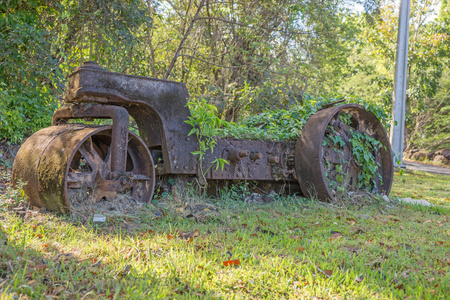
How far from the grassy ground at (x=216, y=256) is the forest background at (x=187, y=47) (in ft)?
8.17

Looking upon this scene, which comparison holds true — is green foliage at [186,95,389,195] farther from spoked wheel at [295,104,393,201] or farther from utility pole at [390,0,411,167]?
utility pole at [390,0,411,167]

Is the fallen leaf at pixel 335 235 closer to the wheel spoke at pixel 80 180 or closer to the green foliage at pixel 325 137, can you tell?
the green foliage at pixel 325 137

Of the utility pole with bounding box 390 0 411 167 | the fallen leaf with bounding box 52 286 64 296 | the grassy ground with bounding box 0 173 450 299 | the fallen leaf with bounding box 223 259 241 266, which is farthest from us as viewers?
the utility pole with bounding box 390 0 411 167

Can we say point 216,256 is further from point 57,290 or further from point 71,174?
point 71,174

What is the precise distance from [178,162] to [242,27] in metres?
6.01

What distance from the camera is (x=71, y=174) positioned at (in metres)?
3.07

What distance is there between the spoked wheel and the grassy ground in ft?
2.64

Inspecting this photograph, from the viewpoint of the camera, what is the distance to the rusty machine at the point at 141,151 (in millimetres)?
3059

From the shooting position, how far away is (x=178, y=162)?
3805 mm

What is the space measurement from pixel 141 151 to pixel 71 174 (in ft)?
2.34

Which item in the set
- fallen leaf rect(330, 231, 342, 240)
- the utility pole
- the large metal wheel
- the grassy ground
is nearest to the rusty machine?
the large metal wheel

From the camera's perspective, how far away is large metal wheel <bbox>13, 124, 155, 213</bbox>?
2.91 m

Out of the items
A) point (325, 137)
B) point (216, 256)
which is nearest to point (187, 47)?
point (325, 137)

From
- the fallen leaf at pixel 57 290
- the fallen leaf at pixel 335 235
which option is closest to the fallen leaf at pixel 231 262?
the fallen leaf at pixel 57 290
